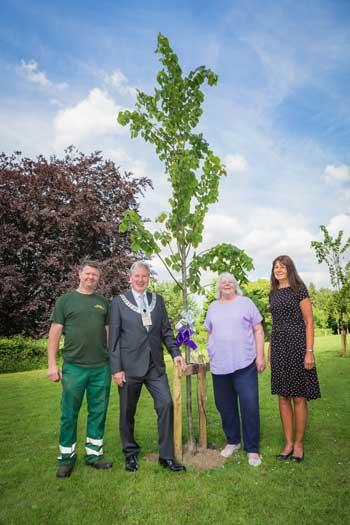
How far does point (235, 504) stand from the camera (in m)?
3.59

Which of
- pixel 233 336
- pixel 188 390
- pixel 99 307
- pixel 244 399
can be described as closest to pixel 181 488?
pixel 244 399

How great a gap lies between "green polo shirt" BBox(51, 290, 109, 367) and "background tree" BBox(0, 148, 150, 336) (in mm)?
10907

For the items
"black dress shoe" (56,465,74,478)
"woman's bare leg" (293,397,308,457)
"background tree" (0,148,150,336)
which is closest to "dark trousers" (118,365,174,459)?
"black dress shoe" (56,465,74,478)

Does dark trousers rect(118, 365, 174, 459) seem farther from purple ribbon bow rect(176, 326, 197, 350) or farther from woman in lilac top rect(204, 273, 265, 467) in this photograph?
woman in lilac top rect(204, 273, 265, 467)

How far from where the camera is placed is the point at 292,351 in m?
4.46

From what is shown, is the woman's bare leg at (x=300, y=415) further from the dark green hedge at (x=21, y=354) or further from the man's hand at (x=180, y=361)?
the dark green hedge at (x=21, y=354)

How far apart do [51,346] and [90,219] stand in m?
13.3

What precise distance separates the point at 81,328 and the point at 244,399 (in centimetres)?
200

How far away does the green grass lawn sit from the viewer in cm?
341

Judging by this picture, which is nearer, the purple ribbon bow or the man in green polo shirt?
the man in green polo shirt

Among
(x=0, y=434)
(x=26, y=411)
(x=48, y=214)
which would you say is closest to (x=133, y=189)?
(x=48, y=214)

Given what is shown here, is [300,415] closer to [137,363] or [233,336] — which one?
[233,336]

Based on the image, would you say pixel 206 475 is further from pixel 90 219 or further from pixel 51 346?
pixel 90 219

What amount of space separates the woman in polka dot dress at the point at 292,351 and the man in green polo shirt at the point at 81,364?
196 cm
